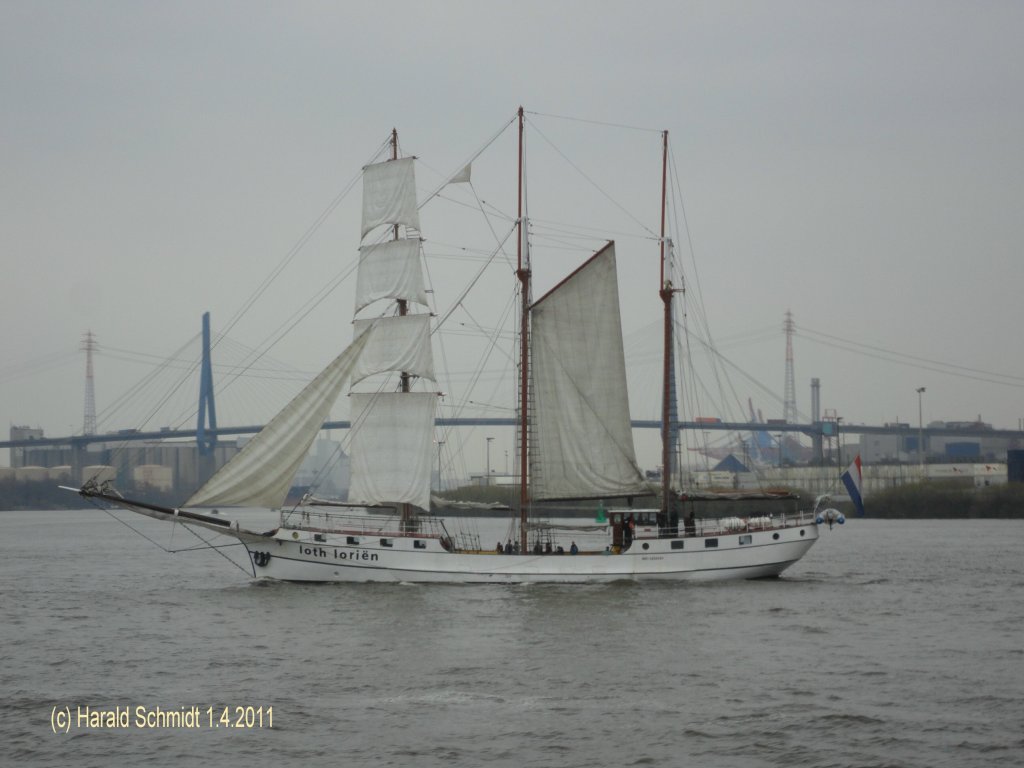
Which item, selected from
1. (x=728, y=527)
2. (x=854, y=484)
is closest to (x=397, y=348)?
(x=728, y=527)

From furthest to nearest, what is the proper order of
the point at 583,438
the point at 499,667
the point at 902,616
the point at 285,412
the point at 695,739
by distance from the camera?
1. the point at 583,438
2. the point at 285,412
3. the point at 902,616
4. the point at 499,667
5. the point at 695,739

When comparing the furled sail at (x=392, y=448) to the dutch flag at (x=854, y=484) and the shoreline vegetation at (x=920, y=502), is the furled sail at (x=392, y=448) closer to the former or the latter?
the dutch flag at (x=854, y=484)

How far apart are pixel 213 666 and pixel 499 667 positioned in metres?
6.38

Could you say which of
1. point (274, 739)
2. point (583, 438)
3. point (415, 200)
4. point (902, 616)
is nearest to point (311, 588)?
point (583, 438)

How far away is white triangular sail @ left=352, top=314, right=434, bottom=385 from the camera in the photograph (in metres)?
46.7

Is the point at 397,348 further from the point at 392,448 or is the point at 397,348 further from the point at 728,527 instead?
the point at 728,527

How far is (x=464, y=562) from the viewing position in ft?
144

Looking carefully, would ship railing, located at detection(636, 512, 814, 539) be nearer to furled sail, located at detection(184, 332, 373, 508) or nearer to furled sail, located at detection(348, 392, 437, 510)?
furled sail, located at detection(348, 392, 437, 510)

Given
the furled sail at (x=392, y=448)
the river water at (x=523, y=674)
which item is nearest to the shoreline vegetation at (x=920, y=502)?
the furled sail at (x=392, y=448)

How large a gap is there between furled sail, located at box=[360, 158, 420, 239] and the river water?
13.7 meters

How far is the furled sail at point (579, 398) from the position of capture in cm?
4653

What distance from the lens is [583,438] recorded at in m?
46.5

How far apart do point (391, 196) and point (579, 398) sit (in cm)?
1028

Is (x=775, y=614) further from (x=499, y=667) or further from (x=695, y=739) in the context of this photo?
(x=695, y=739)
